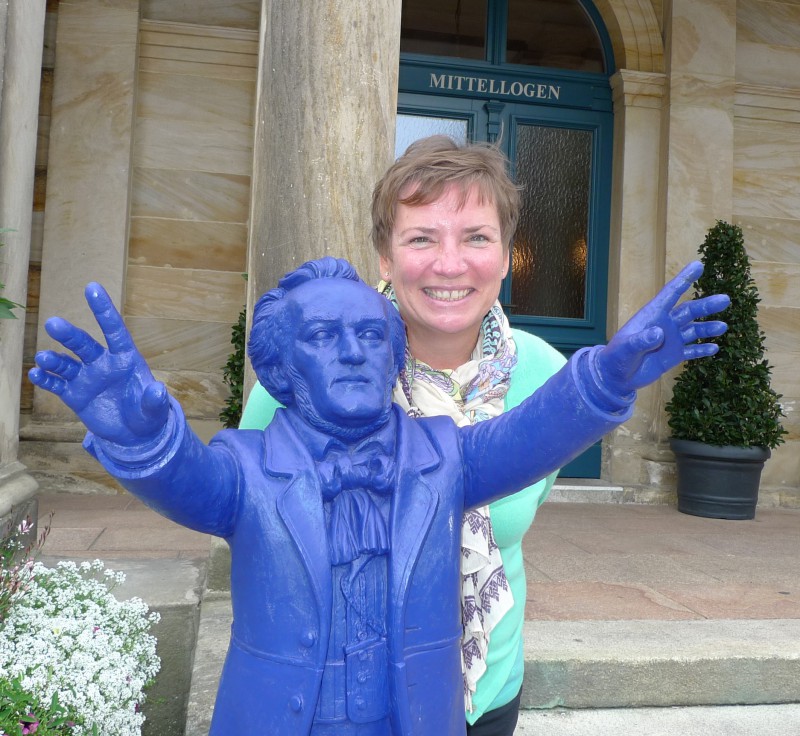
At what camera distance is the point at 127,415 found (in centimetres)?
110

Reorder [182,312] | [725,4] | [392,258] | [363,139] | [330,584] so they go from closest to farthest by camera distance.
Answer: [330,584] → [392,258] → [363,139] → [182,312] → [725,4]

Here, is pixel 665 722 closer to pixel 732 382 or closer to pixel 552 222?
pixel 732 382

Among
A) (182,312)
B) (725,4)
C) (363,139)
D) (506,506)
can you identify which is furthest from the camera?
(725,4)

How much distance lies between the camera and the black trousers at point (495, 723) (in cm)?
179

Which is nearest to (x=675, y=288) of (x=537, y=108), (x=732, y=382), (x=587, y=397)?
(x=587, y=397)

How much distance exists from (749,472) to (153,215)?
5035 millimetres

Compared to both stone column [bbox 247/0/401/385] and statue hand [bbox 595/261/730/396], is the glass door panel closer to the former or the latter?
stone column [bbox 247/0/401/385]

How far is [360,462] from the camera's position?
133 cm

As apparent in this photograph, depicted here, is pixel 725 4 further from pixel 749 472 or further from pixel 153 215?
pixel 153 215

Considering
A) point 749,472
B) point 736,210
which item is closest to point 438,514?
point 749,472

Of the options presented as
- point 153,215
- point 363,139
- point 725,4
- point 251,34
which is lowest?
point 363,139

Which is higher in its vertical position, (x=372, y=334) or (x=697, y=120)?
(x=697, y=120)

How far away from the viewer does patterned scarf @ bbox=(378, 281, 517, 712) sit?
168cm

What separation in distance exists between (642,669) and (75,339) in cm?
238
